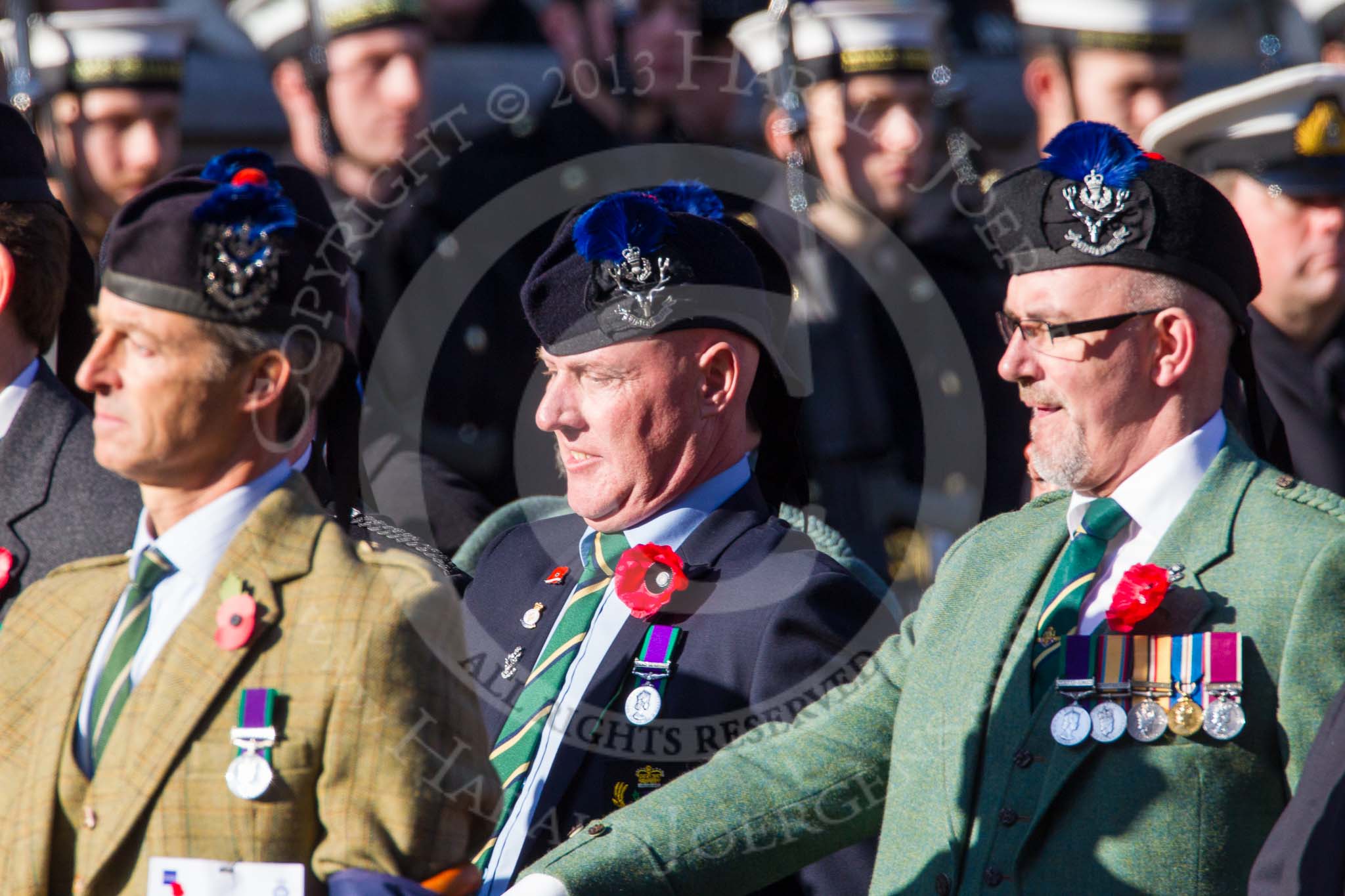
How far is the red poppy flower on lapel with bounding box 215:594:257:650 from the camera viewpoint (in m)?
3.00

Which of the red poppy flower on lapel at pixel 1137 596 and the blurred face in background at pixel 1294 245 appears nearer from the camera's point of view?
the red poppy flower on lapel at pixel 1137 596

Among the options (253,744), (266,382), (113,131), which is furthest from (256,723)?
(113,131)

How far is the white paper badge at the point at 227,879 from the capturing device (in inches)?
115

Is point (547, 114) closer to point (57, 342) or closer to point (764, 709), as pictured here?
point (57, 342)

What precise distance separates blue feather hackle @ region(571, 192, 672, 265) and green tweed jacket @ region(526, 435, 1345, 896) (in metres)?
0.86

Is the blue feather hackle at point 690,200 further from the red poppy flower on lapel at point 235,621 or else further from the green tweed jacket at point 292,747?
the red poppy flower on lapel at point 235,621

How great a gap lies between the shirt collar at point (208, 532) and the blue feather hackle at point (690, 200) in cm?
141

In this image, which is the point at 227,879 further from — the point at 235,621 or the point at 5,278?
the point at 5,278

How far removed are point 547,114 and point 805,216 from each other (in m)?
0.86

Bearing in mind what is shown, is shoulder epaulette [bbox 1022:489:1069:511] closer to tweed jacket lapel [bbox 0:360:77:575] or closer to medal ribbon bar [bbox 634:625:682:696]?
medal ribbon bar [bbox 634:625:682:696]

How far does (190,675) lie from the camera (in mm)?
3012

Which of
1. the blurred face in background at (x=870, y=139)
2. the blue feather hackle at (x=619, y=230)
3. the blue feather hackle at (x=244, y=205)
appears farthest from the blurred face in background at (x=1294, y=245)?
the blue feather hackle at (x=244, y=205)

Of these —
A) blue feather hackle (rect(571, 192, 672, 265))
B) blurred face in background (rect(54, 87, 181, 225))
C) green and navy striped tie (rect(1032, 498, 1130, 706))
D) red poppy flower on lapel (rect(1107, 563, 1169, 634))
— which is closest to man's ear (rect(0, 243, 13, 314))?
blue feather hackle (rect(571, 192, 672, 265))

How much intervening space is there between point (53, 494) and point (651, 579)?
113 centimetres
